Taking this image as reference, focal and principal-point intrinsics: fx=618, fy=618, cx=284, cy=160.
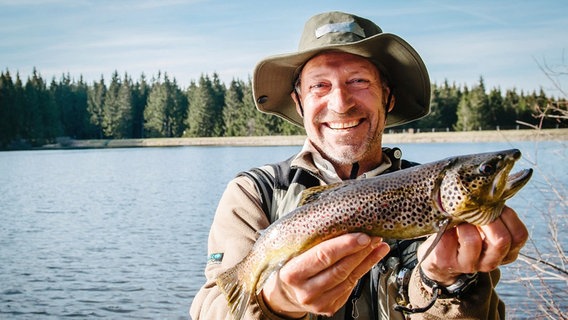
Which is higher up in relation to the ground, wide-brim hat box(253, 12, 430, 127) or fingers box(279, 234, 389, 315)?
wide-brim hat box(253, 12, 430, 127)

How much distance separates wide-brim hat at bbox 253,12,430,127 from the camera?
13.3ft

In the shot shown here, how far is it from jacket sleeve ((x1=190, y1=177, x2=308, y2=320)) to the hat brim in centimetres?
97

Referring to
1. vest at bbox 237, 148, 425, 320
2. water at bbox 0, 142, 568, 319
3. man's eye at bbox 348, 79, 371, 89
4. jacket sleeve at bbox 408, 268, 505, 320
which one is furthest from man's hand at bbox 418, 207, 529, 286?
water at bbox 0, 142, 568, 319

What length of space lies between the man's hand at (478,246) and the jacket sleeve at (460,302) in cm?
24

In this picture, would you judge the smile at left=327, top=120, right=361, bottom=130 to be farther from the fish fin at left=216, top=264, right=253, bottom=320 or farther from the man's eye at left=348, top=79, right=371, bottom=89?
the fish fin at left=216, top=264, right=253, bottom=320

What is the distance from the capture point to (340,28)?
13.6 feet

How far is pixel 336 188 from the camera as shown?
121 inches

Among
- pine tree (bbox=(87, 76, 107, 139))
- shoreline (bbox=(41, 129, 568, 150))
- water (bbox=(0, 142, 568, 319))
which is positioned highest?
pine tree (bbox=(87, 76, 107, 139))

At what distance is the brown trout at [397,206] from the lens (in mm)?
2795

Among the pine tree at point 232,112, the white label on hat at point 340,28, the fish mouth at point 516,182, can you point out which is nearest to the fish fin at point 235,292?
the fish mouth at point 516,182

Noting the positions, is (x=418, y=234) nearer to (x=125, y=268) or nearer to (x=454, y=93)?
(x=125, y=268)

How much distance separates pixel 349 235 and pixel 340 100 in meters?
1.30

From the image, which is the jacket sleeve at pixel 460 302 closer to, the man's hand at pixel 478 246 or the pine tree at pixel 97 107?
the man's hand at pixel 478 246

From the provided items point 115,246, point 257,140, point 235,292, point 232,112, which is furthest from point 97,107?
point 235,292
